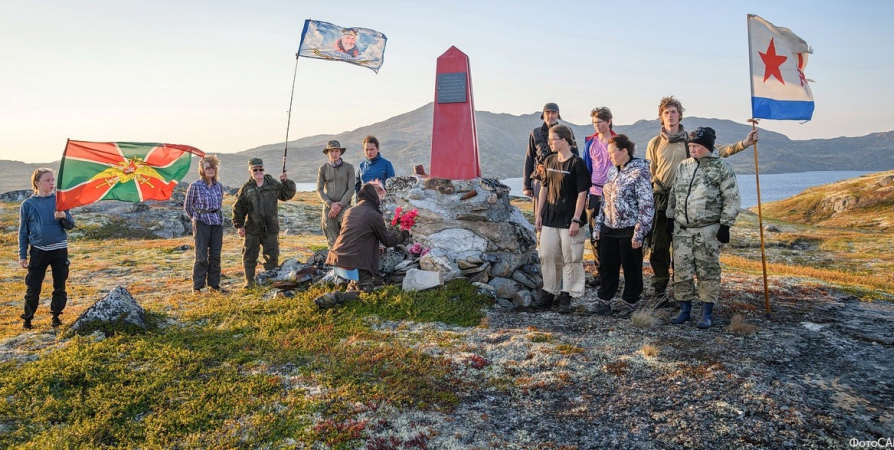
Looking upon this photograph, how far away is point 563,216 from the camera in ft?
25.1

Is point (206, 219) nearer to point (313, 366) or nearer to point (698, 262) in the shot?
point (313, 366)

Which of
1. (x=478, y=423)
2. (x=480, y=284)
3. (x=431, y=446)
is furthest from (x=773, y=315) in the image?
(x=431, y=446)

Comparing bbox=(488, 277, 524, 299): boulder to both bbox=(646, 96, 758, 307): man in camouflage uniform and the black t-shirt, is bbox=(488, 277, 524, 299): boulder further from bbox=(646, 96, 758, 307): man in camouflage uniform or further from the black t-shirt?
bbox=(646, 96, 758, 307): man in camouflage uniform

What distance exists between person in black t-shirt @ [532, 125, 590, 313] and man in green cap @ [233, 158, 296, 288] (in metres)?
5.52

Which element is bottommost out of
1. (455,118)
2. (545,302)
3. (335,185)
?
(545,302)

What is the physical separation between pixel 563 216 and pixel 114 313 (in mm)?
7273

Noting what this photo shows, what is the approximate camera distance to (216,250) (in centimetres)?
1011

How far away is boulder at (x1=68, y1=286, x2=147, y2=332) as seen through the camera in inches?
294

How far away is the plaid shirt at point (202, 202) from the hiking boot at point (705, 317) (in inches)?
355

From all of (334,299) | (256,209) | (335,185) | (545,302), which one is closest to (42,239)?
(256,209)

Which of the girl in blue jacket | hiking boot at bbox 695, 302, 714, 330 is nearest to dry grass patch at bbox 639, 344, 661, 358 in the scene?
hiking boot at bbox 695, 302, 714, 330

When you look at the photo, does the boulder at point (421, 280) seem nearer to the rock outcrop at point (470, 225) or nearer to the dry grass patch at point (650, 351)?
the rock outcrop at point (470, 225)

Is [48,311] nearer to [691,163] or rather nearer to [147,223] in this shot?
[691,163]

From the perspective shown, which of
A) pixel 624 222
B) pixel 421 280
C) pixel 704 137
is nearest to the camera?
pixel 704 137
